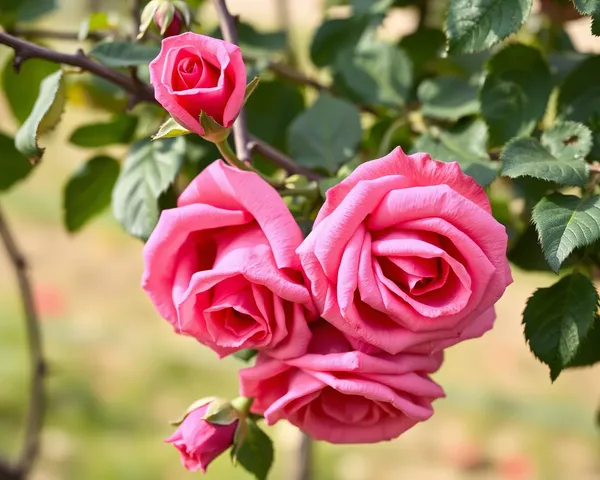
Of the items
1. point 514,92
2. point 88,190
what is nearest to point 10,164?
point 88,190

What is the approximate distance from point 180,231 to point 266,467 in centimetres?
17

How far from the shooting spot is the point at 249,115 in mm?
679

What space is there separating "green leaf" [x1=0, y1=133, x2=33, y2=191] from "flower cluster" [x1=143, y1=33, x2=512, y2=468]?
295mm

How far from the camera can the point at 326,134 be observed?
1.88 ft

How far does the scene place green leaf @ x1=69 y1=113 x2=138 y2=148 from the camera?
2.06 ft

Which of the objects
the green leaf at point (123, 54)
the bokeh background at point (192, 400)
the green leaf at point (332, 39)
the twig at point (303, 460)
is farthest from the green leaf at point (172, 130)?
the bokeh background at point (192, 400)

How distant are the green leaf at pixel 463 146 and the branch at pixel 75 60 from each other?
0.62ft

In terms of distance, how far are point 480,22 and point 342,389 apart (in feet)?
0.75

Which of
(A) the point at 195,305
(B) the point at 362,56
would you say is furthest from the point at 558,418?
(A) the point at 195,305

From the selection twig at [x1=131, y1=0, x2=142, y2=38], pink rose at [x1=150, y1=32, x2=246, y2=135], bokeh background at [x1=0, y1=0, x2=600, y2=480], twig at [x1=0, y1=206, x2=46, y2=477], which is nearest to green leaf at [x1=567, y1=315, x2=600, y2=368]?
pink rose at [x1=150, y1=32, x2=246, y2=135]

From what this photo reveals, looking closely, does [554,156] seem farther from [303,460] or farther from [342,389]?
[303,460]

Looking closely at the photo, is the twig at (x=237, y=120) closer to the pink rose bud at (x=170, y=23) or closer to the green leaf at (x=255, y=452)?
the pink rose bud at (x=170, y=23)

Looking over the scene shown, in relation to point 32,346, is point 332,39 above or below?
above

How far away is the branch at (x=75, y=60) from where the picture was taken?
1.43ft
